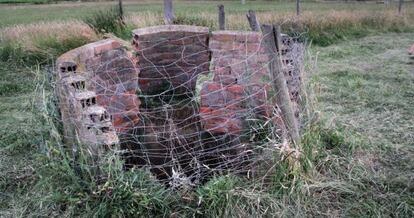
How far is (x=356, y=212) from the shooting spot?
11.3 ft

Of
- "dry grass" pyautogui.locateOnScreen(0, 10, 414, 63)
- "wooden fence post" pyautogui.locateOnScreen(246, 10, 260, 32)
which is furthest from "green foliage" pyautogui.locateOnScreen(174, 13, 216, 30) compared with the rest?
"wooden fence post" pyautogui.locateOnScreen(246, 10, 260, 32)

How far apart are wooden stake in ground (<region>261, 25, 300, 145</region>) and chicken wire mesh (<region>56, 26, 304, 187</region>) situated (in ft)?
0.21

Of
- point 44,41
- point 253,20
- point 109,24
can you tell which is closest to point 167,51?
point 253,20

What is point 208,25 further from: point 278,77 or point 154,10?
point 154,10

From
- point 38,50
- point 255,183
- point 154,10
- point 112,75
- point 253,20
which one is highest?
point 253,20

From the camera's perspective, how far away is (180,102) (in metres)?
4.44

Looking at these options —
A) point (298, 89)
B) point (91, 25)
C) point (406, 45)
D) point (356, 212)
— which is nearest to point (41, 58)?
point (91, 25)

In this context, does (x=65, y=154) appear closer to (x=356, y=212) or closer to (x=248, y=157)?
(x=248, y=157)

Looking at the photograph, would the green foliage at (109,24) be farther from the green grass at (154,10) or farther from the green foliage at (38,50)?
the green grass at (154,10)

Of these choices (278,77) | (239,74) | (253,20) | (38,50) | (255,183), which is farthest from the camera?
(38,50)

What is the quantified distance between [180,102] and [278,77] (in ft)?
3.85

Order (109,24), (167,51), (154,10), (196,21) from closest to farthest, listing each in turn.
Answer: (167,51)
(109,24)
(196,21)
(154,10)

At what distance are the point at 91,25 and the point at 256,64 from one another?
627cm

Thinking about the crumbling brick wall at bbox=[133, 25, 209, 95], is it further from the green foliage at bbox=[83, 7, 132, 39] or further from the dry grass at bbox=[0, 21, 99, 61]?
the green foliage at bbox=[83, 7, 132, 39]
